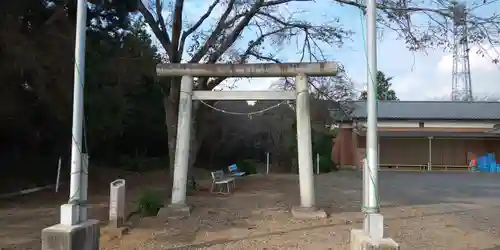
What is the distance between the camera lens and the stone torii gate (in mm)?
Answer: 11406

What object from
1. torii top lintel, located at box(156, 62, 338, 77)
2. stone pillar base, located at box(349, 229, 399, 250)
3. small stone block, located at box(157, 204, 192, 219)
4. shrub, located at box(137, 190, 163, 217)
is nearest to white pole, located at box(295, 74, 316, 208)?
torii top lintel, located at box(156, 62, 338, 77)

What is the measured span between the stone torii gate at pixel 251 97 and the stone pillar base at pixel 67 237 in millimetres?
4079

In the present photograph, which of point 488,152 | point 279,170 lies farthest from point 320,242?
point 488,152

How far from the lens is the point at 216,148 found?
33.6 meters

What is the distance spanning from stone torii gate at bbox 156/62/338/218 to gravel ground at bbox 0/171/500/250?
0.58m

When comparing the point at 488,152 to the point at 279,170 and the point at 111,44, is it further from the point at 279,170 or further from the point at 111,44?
the point at 111,44

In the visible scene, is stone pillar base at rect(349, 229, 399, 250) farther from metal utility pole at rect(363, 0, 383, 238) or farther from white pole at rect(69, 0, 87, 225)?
white pole at rect(69, 0, 87, 225)

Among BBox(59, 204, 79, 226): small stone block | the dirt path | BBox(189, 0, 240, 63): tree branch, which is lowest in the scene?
the dirt path

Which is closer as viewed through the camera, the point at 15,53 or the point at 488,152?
the point at 15,53

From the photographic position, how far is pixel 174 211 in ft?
37.0

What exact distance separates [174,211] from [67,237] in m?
4.66

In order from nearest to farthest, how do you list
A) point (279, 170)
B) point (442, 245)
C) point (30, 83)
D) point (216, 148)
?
point (442, 245) → point (30, 83) → point (279, 170) → point (216, 148)

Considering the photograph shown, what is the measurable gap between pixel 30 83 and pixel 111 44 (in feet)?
12.4

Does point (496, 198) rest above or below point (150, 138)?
below
